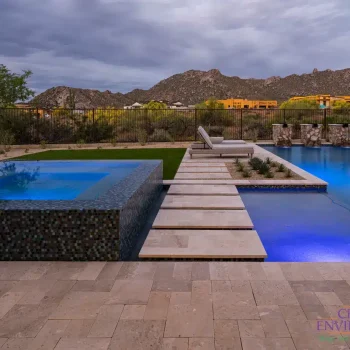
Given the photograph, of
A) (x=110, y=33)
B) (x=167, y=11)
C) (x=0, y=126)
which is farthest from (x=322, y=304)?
(x=110, y=33)

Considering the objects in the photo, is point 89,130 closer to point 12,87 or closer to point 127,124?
point 127,124

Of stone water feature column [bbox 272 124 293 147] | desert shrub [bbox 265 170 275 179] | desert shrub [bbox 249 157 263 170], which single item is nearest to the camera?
desert shrub [bbox 265 170 275 179]

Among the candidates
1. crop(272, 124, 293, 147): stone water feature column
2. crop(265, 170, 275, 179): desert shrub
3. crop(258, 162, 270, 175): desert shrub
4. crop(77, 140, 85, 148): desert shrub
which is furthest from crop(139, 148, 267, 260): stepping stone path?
crop(77, 140, 85, 148): desert shrub

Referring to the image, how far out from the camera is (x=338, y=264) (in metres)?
3.33

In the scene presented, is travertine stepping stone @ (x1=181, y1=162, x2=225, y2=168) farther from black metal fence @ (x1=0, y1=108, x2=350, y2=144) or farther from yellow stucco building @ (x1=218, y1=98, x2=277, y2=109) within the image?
yellow stucco building @ (x1=218, y1=98, x2=277, y2=109)

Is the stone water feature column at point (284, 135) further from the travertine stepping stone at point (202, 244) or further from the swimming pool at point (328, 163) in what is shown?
the travertine stepping stone at point (202, 244)

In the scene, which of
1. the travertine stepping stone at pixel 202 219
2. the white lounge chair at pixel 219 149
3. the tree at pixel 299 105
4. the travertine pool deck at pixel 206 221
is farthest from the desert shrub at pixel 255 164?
the tree at pixel 299 105

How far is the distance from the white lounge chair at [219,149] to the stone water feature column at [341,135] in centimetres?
567

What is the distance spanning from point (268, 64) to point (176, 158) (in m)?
38.8

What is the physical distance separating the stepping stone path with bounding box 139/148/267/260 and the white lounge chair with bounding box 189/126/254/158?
4210 millimetres

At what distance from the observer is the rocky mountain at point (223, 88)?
136 ft

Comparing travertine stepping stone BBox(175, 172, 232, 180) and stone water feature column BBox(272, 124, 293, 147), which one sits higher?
stone water feature column BBox(272, 124, 293, 147)

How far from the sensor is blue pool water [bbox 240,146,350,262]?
4.06 metres

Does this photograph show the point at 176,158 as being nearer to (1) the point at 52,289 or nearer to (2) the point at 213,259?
(2) the point at 213,259
